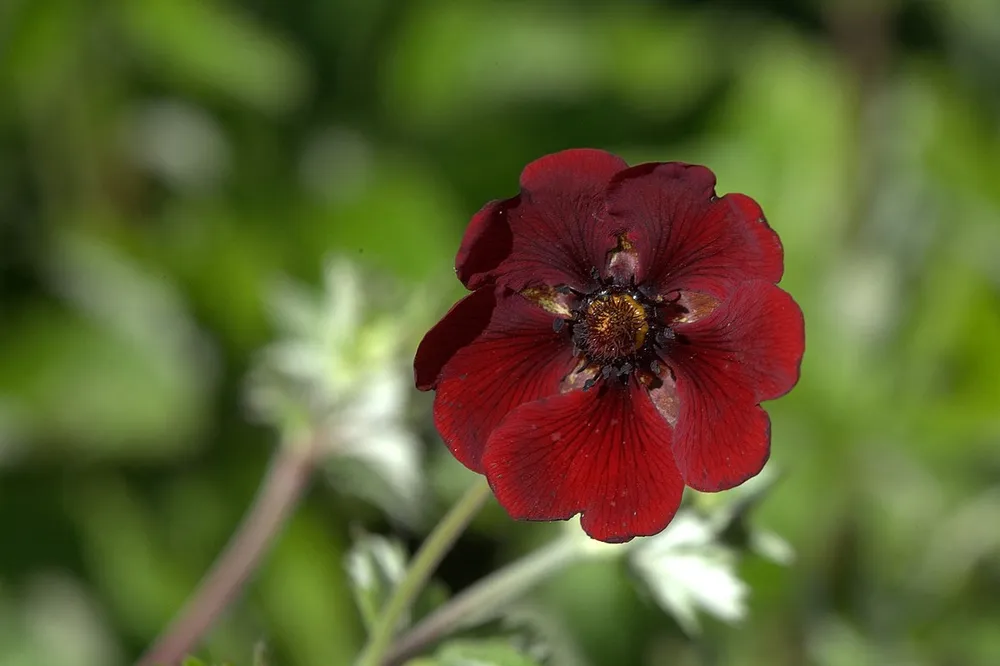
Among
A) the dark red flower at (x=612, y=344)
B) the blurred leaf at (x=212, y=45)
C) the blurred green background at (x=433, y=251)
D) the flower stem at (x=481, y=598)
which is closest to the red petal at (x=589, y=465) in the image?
the dark red flower at (x=612, y=344)

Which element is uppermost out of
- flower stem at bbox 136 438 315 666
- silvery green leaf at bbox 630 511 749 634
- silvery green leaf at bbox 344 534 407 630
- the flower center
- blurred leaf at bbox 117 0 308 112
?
the flower center

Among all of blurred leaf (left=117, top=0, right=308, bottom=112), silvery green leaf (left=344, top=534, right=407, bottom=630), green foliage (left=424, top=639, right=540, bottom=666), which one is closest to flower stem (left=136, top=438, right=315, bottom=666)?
silvery green leaf (left=344, top=534, right=407, bottom=630)

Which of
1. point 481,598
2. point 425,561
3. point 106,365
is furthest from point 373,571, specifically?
point 106,365

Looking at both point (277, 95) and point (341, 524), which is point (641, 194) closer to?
point (341, 524)

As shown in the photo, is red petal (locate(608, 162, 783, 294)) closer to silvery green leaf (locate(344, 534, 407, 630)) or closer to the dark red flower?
the dark red flower

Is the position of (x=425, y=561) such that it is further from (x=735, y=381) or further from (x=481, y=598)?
(x=735, y=381)
